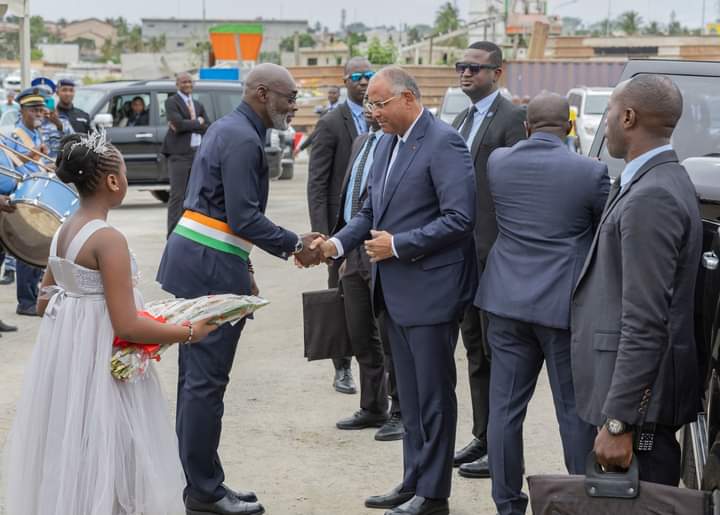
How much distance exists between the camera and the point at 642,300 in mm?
3352

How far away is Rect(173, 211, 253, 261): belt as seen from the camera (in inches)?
199

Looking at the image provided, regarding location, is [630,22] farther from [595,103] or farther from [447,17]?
[595,103]

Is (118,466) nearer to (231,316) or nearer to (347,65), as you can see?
(231,316)

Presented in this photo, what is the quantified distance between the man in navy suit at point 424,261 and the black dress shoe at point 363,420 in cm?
149

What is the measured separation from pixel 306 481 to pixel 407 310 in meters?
1.25

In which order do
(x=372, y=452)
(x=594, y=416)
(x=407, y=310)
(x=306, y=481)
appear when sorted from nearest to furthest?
1. (x=594, y=416)
2. (x=407, y=310)
3. (x=306, y=481)
4. (x=372, y=452)

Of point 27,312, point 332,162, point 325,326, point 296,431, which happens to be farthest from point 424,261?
point 27,312

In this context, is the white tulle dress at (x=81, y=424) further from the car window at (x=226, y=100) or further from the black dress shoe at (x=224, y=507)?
the car window at (x=226, y=100)

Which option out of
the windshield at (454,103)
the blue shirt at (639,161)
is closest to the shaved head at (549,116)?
the blue shirt at (639,161)

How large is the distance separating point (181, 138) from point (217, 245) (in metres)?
9.56

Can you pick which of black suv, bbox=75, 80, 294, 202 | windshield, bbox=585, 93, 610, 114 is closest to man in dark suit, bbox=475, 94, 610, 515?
black suv, bbox=75, 80, 294, 202

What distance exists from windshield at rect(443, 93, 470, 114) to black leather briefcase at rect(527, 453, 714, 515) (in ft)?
76.0

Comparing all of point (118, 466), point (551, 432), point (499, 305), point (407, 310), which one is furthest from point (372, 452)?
point (118, 466)

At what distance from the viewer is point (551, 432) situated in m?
6.46
